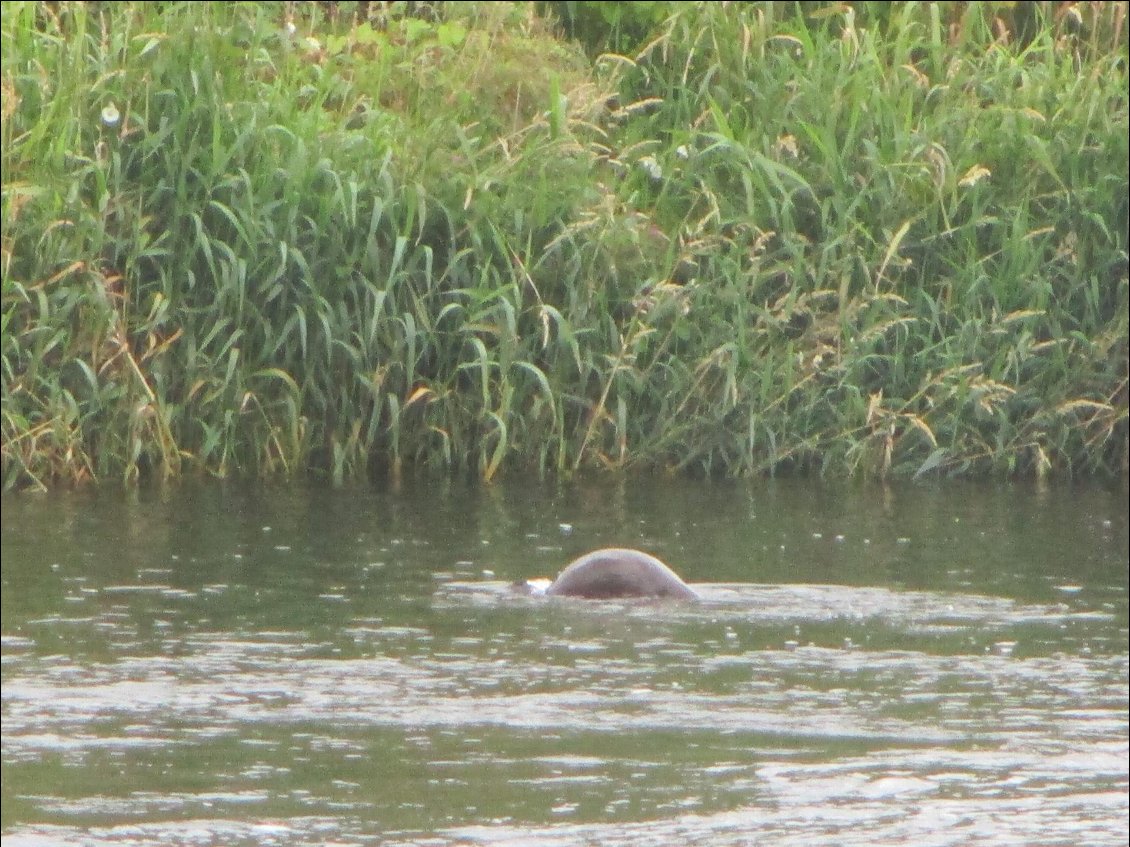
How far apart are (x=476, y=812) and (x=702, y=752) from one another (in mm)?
741

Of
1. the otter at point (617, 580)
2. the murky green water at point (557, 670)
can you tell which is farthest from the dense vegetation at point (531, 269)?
the otter at point (617, 580)

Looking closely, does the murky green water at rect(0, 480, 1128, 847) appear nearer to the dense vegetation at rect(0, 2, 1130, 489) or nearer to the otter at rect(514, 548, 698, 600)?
the otter at rect(514, 548, 698, 600)

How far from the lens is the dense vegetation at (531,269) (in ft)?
30.2

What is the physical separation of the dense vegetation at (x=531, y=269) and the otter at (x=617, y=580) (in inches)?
76.9

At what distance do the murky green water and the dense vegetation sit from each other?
1.20 ft

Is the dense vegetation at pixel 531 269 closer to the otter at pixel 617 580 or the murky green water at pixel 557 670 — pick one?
the murky green water at pixel 557 670

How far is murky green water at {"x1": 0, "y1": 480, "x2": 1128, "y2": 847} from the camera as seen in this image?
484 centimetres

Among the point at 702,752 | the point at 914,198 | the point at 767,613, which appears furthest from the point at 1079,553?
the point at 702,752

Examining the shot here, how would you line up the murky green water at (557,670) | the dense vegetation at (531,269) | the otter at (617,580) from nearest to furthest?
the murky green water at (557,670) < the otter at (617,580) < the dense vegetation at (531,269)

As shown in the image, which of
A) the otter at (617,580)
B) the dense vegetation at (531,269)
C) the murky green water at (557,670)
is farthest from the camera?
the dense vegetation at (531,269)

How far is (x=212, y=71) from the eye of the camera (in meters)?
9.66

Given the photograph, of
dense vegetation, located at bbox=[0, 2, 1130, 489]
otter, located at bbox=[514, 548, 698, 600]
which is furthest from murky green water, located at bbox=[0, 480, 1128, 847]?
dense vegetation, located at bbox=[0, 2, 1130, 489]

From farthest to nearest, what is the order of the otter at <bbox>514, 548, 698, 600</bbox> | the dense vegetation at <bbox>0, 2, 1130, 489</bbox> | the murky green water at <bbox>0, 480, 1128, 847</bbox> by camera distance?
the dense vegetation at <bbox>0, 2, 1130, 489</bbox>, the otter at <bbox>514, 548, 698, 600</bbox>, the murky green water at <bbox>0, 480, 1128, 847</bbox>

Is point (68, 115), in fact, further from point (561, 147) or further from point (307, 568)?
point (307, 568)
